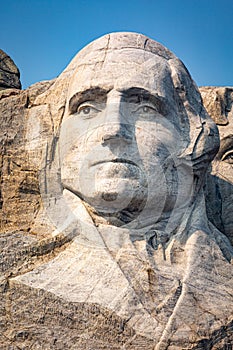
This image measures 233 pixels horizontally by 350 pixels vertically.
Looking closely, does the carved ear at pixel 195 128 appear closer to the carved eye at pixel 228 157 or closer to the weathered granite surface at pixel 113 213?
the weathered granite surface at pixel 113 213

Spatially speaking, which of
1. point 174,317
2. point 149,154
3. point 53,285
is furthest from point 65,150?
point 174,317

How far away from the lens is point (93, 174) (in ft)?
20.5

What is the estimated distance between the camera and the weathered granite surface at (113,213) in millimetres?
5602

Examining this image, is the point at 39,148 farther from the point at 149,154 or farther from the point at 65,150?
the point at 149,154

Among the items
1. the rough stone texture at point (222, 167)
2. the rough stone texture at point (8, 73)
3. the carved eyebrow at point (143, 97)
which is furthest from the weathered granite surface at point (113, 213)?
the rough stone texture at point (8, 73)

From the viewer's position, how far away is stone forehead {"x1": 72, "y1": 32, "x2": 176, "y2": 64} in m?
6.81

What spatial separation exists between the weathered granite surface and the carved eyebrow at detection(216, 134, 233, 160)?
133cm

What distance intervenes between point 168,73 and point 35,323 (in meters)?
2.60

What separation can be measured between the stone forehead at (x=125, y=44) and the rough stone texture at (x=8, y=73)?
1821 mm

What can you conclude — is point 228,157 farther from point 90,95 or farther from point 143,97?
point 90,95

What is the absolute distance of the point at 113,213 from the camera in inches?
245

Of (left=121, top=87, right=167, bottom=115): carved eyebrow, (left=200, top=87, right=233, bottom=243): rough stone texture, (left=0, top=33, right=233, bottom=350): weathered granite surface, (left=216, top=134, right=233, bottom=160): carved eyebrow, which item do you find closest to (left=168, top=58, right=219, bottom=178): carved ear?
(left=0, top=33, right=233, bottom=350): weathered granite surface

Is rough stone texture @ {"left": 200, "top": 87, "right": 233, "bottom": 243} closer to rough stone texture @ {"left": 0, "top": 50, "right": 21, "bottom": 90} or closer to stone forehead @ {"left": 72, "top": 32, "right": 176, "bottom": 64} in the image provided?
stone forehead @ {"left": 72, "top": 32, "right": 176, "bottom": 64}

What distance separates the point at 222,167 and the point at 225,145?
29 cm
